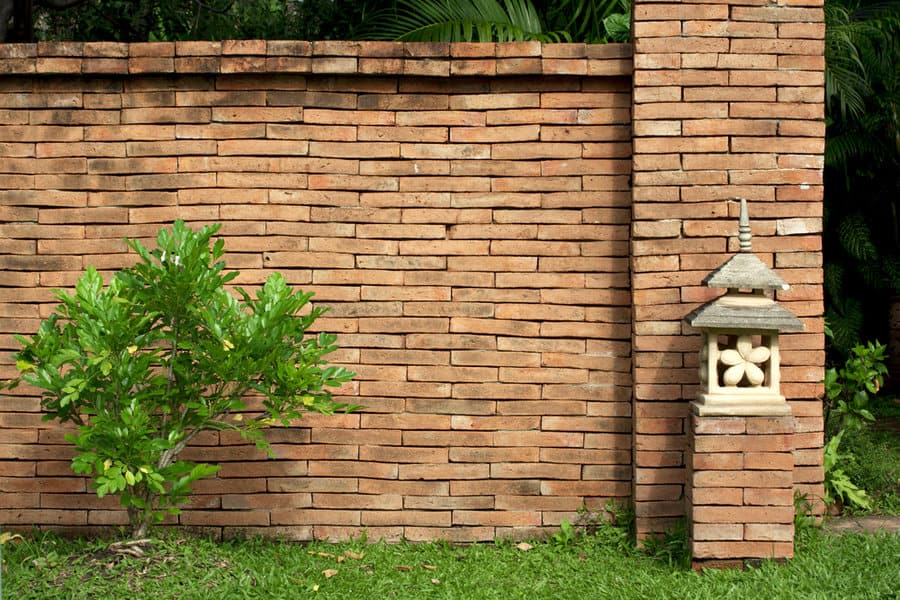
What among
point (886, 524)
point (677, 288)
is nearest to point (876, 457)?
point (886, 524)

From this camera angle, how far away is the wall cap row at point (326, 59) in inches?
167

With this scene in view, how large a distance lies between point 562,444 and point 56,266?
2742 mm

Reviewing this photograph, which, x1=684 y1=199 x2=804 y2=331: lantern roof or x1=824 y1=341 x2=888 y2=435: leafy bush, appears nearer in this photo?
x1=684 y1=199 x2=804 y2=331: lantern roof

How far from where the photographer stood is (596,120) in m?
4.32

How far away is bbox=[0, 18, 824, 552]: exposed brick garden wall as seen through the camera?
14.2 ft

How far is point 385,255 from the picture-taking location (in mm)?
4344

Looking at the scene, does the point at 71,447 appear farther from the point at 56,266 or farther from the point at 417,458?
the point at 417,458

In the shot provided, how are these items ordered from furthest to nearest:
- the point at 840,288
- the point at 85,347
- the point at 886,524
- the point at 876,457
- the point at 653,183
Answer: the point at 840,288
the point at 876,457
the point at 886,524
the point at 653,183
the point at 85,347

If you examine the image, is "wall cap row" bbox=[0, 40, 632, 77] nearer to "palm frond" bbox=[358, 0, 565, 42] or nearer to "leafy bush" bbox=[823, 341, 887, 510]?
"palm frond" bbox=[358, 0, 565, 42]

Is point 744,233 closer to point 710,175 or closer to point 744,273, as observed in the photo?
point 744,273

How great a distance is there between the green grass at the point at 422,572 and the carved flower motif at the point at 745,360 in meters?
0.84

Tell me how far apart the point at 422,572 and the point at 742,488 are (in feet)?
4.98

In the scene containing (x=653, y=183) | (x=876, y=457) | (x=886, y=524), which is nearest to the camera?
(x=653, y=183)

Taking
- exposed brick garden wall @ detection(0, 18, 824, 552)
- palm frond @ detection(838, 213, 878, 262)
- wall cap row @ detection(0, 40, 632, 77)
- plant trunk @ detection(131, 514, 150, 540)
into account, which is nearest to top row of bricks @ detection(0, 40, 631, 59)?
wall cap row @ detection(0, 40, 632, 77)
